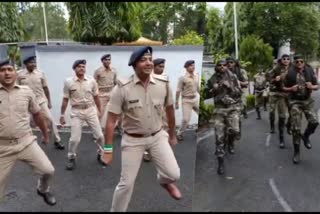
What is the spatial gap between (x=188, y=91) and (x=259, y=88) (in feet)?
2.10

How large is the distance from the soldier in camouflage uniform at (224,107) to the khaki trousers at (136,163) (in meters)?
0.45

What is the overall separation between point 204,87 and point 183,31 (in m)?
0.46

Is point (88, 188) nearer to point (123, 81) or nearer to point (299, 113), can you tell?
point (123, 81)

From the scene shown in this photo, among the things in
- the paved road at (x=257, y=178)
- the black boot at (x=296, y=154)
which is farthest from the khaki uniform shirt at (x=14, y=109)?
the black boot at (x=296, y=154)

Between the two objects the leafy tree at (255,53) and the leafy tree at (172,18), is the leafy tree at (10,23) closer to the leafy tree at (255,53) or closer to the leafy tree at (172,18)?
the leafy tree at (172,18)

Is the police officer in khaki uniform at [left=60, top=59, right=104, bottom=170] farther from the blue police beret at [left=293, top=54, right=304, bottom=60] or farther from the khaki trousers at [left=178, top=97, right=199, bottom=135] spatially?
the blue police beret at [left=293, top=54, right=304, bottom=60]

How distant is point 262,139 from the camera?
3145 millimetres

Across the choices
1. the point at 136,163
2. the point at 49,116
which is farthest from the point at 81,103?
the point at 136,163

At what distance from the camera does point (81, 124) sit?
268cm

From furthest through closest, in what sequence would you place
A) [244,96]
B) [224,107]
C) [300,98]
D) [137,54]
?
[300,98] → [224,107] → [244,96] → [137,54]

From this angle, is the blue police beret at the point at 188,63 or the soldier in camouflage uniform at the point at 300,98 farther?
the soldier in camouflage uniform at the point at 300,98

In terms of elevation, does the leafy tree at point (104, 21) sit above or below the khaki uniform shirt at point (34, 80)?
above

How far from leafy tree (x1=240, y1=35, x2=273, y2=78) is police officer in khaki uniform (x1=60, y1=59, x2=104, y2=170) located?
999 millimetres

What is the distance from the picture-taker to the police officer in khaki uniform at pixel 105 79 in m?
2.58
